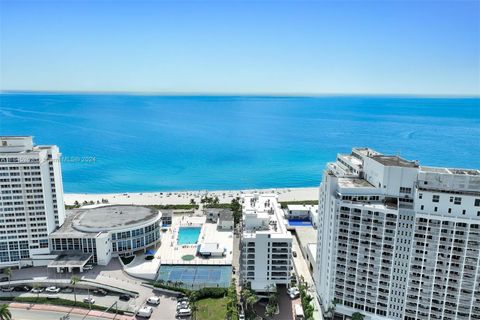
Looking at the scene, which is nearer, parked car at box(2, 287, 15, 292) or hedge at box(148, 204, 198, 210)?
parked car at box(2, 287, 15, 292)

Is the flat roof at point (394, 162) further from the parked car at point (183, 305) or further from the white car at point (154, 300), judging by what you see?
the white car at point (154, 300)

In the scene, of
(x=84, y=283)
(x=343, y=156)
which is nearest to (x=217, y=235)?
(x=84, y=283)

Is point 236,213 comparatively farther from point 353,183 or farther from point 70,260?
point 353,183

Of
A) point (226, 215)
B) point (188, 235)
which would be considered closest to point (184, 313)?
point (188, 235)

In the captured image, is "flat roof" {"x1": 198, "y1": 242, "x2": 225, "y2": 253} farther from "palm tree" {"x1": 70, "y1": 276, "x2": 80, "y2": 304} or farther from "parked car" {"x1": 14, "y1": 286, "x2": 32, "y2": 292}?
"parked car" {"x1": 14, "y1": 286, "x2": 32, "y2": 292}

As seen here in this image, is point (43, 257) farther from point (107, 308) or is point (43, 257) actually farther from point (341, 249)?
point (341, 249)

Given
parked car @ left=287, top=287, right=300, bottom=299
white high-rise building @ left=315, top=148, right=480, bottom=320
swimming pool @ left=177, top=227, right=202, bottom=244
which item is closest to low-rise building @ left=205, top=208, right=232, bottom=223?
swimming pool @ left=177, top=227, right=202, bottom=244
